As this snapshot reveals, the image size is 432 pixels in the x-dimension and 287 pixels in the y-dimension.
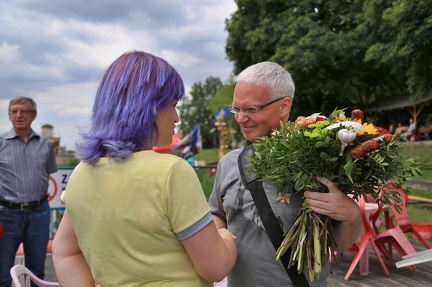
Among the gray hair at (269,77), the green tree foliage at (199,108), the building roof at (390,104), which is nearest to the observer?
the gray hair at (269,77)

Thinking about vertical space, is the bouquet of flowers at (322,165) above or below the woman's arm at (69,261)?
above

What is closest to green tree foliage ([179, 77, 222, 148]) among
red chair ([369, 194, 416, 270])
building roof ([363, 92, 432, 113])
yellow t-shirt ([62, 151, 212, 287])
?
building roof ([363, 92, 432, 113])

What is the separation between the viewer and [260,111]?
196cm

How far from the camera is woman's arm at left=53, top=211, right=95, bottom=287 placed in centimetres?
154

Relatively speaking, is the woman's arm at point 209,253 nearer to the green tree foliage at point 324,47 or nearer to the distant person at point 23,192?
the distant person at point 23,192

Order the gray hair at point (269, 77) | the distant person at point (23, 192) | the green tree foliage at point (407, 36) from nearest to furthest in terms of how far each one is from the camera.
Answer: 1. the gray hair at point (269, 77)
2. the distant person at point (23, 192)
3. the green tree foliage at point (407, 36)

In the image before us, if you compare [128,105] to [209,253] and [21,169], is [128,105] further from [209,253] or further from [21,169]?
[21,169]

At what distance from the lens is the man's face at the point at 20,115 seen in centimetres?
438

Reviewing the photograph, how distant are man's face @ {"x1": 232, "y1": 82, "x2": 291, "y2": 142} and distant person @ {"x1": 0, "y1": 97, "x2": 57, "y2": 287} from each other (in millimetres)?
3044

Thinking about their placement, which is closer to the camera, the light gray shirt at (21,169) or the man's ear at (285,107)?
the man's ear at (285,107)

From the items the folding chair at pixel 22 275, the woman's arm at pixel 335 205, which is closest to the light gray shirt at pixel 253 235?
the woman's arm at pixel 335 205

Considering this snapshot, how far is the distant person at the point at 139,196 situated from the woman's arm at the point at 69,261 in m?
0.13

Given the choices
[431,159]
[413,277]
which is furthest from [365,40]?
[413,277]

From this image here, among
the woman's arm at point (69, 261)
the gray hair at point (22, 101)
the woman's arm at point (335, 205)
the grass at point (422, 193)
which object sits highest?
the gray hair at point (22, 101)
